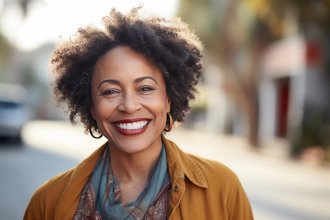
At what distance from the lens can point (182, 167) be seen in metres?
2.80

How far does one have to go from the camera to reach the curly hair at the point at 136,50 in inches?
114

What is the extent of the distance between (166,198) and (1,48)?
1440 inches

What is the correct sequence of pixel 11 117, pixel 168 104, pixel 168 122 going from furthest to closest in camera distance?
1. pixel 11 117
2. pixel 168 122
3. pixel 168 104

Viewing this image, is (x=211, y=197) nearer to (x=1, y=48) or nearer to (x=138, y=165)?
(x=138, y=165)

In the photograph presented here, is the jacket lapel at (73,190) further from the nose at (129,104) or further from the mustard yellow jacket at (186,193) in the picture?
the nose at (129,104)

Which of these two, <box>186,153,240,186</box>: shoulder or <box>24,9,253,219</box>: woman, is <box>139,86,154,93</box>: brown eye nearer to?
<box>24,9,253,219</box>: woman

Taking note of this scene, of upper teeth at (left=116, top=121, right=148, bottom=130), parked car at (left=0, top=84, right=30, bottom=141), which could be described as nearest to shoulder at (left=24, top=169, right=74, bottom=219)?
upper teeth at (left=116, top=121, right=148, bottom=130)

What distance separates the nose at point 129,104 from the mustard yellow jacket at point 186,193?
288 mm

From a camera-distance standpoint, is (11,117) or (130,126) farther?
(11,117)

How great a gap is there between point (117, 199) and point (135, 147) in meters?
0.26

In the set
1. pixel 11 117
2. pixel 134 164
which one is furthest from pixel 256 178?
pixel 134 164

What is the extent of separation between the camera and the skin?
282 centimetres

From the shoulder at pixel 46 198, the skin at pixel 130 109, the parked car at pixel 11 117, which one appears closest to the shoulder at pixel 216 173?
the skin at pixel 130 109

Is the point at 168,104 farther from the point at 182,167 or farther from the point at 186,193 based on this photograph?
the point at 186,193
